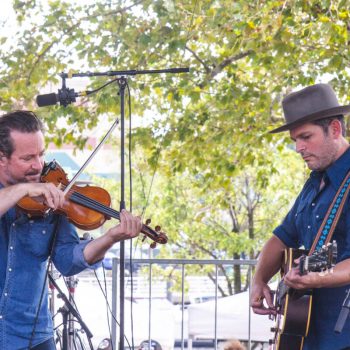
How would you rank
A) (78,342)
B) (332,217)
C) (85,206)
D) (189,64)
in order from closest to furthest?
(332,217) < (85,206) < (78,342) < (189,64)

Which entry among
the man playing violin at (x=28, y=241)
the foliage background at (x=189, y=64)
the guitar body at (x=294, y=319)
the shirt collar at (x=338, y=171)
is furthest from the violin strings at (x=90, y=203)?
the foliage background at (x=189, y=64)

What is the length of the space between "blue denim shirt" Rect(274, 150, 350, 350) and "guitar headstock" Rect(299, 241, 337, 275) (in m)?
0.16

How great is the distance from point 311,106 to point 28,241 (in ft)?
4.81

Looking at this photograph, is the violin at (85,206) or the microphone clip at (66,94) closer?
the violin at (85,206)

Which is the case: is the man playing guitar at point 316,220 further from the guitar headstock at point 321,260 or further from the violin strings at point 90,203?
the violin strings at point 90,203

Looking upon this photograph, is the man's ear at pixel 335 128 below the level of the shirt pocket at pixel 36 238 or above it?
above

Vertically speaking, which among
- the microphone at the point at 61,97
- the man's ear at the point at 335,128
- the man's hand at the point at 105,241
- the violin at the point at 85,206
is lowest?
the man's hand at the point at 105,241

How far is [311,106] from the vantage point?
3680 millimetres

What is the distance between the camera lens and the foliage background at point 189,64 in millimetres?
7758

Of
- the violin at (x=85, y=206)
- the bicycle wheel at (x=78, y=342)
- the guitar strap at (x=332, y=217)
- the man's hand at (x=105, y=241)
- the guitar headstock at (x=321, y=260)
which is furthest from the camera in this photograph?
the bicycle wheel at (x=78, y=342)

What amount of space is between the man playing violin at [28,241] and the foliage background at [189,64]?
3.91m

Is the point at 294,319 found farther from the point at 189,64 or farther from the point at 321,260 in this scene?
the point at 189,64

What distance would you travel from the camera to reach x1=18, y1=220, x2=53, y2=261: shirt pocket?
10.5ft

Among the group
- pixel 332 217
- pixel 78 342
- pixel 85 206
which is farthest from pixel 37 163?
pixel 78 342
